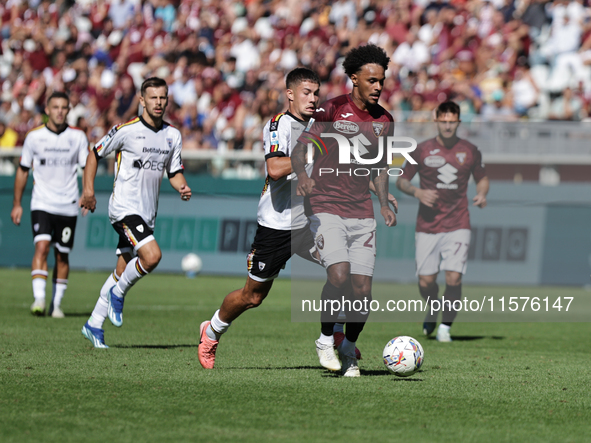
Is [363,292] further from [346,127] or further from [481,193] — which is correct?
[481,193]

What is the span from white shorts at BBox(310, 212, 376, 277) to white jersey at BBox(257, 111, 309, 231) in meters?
0.21

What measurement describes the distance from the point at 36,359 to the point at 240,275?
1020 cm

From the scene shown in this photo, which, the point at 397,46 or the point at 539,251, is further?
the point at 397,46

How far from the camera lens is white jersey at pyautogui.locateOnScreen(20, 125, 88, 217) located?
1086cm

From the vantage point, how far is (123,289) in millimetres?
7949

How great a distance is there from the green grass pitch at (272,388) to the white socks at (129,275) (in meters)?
0.53

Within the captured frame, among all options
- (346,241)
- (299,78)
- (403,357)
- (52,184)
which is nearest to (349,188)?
(346,241)

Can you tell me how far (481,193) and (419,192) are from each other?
0.67 meters

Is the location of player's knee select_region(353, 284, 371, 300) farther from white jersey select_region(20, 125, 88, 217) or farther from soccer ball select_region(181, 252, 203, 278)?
soccer ball select_region(181, 252, 203, 278)

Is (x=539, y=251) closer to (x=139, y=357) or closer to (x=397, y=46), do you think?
(x=397, y=46)

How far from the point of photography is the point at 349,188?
22.0 feet

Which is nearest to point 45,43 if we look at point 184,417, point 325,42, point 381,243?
point 325,42

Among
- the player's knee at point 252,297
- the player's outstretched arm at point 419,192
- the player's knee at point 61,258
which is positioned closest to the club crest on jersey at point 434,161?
the player's outstretched arm at point 419,192

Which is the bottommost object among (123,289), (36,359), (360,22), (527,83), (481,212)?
(36,359)
